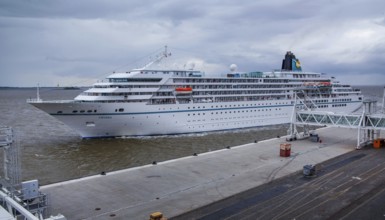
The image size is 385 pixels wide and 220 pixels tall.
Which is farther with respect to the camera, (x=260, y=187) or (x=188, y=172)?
(x=188, y=172)

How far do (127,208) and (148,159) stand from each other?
13471mm

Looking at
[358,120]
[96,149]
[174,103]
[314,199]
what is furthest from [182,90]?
[314,199]

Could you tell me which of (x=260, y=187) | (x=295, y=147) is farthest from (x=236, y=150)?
(x=260, y=187)

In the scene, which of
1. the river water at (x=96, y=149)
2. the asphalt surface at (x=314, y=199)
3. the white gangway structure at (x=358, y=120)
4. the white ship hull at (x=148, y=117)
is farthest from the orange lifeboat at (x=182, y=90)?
the asphalt surface at (x=314, y=199)

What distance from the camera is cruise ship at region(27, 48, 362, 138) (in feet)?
117

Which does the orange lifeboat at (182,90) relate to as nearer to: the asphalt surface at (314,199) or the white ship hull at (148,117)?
the white ship hull at (148,117)

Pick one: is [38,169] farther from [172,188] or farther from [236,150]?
[236,150]

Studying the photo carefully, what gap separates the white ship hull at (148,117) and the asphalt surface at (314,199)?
20.3m

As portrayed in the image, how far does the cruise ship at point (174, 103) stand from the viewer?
35.7 metres

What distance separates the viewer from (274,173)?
20266 millimetres

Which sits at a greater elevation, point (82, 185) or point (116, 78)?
point (116, 78)

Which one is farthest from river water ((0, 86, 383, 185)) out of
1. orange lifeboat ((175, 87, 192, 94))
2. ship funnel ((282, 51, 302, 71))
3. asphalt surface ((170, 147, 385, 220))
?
ship funnel ((282, 51, 302, 71))

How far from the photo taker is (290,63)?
57.3 m

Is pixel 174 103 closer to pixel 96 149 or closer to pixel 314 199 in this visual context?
pixel 96 149
